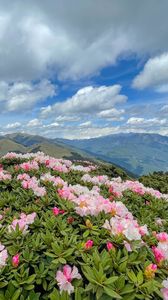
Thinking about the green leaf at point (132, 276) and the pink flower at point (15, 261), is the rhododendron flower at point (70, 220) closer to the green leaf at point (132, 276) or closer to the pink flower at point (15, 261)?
the pink flower at point (15, 261)

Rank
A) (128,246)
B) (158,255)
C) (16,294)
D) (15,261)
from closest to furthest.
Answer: (16,294) < (15,261) < (128,246) < (158,255)

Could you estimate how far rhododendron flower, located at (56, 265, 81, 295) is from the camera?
368cm

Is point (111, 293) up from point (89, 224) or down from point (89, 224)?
down

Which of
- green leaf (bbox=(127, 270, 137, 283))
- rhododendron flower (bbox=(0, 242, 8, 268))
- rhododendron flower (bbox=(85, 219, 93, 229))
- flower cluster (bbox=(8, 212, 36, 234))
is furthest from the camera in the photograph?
rhododendron flower (bbox=(85, 219, 93, 229))

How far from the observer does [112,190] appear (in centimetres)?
895

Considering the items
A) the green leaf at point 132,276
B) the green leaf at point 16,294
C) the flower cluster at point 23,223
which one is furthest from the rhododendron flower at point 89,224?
the green leaf at point 16,294

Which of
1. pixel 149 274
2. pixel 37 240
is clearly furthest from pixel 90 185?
pixel 149 274

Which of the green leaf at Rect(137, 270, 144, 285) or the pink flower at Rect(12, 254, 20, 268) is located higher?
the pink flower at Rect(12, 254, 20, 268)

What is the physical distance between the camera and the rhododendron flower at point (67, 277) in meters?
3.68

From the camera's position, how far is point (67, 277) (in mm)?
3816

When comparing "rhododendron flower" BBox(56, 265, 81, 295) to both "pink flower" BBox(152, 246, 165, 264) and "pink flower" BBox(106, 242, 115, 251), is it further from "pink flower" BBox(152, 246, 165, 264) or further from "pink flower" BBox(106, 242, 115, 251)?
"pink flower" BBox(152, 246, 165, 264)

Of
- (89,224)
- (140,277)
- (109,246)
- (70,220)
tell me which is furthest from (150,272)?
(70,220)

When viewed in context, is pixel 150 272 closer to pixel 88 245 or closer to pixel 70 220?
pixel 88 245

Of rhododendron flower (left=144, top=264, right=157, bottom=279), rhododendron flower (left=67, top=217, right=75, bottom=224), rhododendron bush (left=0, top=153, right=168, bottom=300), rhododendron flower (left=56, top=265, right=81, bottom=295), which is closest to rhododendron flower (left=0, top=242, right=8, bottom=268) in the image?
rhododendron bush (left=0, top=153, right=168, bottom=300)
